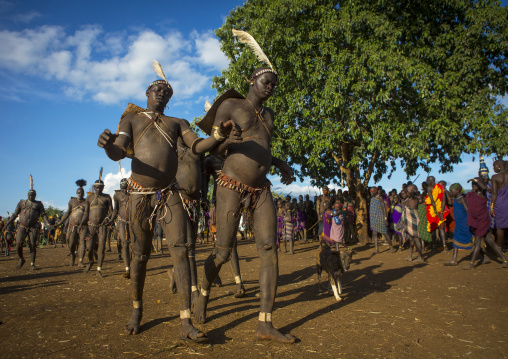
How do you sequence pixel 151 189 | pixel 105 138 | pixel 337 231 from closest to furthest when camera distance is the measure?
pixel 105 138
pixel 151 189
pixel 337 231

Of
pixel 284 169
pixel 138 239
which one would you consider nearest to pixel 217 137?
pixel 284 169

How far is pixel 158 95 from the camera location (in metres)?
4.07

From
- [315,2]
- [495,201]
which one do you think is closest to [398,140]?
[495,201]

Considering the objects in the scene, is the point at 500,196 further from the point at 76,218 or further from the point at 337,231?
the point at 76,218

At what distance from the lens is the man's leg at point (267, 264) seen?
10.9 ft

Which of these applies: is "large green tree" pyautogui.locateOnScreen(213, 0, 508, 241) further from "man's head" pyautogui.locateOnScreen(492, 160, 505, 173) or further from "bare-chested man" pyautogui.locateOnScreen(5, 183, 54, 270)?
"bare-chested man" pyautogui.locateOnScreen(5, 183, 54, 270)

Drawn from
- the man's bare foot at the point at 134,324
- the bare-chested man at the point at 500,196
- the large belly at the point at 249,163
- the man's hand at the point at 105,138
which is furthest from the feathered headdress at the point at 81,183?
the bare-chested man at the point at 500,196

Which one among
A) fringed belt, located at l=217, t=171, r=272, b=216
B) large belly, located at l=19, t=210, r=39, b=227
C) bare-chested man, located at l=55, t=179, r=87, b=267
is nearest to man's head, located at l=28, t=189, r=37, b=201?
large belly, located at l=19, t=210, r=39, b=227

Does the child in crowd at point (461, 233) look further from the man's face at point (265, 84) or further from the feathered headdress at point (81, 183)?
the feathered headdress at point (81, 183)

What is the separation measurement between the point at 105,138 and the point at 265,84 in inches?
69.4

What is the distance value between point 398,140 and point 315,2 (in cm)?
578

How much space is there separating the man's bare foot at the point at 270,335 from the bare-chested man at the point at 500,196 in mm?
6702

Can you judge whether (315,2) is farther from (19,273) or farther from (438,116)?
(19,273)

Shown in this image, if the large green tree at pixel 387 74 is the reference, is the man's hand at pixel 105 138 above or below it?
below
